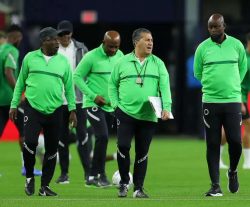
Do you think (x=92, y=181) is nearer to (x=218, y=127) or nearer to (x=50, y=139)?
(x=50, y=139)

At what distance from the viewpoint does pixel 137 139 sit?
15.3m

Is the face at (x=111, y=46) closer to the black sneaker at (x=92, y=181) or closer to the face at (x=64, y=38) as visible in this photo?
the face at (x=64, y=38)

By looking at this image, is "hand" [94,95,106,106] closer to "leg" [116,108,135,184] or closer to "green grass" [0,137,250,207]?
"green grass" [0,137,250,207]

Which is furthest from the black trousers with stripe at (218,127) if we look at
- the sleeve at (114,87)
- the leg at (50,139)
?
the leg at (50,139)

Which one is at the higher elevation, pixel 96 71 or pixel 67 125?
pixel 96 71

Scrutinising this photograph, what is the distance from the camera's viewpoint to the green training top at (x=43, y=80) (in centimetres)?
1539

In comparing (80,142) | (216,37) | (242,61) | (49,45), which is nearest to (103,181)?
(80,142)

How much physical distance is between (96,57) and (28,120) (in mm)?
2319

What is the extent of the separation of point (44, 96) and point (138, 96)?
125cm

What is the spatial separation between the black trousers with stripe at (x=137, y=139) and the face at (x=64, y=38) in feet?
10.3

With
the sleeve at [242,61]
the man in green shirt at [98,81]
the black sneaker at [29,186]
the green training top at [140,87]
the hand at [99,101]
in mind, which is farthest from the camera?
the man in green shirt at [98,81]

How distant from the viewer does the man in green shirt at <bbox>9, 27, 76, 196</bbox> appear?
1541 cm

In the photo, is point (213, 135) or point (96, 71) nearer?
point (213, 135)

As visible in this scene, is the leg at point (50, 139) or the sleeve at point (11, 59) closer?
the leg at point (50, 139)
